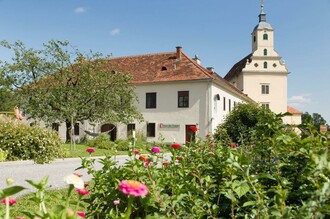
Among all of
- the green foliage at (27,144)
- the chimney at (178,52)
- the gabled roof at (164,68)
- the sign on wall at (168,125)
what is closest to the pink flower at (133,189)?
the green foliage at (27,144)

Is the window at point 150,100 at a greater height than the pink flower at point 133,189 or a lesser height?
greater

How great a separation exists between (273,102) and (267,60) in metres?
6.43

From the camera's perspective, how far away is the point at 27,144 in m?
11.2

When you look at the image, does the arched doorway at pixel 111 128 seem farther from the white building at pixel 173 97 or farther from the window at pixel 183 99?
the window at pixel 183 99

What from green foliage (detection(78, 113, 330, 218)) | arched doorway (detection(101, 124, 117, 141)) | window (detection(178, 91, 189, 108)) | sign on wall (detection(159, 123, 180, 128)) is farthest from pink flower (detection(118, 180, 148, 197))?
arched doorway (detection(101, 124, 117, 141))

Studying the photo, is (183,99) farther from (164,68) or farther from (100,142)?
(100,142)

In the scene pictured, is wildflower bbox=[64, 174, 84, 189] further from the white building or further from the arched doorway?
the arched doorway

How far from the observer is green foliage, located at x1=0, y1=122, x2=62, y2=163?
36.3 ft

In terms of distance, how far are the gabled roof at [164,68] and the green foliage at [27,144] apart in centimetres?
1689

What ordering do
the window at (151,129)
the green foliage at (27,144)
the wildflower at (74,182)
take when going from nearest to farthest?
1. the wildflower at (74,182)
2. the green foliage at (27,144)
3. the window at (151,129)

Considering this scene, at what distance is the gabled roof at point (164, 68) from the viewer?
27344mm

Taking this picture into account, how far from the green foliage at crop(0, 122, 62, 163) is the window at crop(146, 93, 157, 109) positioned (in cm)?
1747

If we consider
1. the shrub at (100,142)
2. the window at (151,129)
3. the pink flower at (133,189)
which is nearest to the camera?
the pink flower at (133,189)

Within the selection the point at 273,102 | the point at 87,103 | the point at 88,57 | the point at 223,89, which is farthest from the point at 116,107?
the point at 273,102
